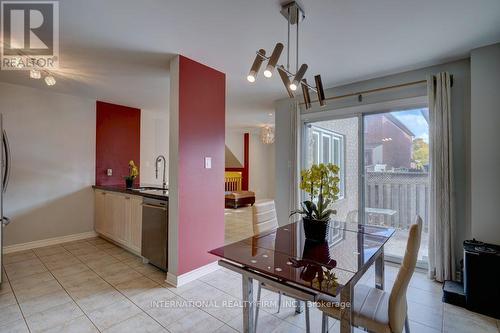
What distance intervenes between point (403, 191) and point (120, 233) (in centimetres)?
411

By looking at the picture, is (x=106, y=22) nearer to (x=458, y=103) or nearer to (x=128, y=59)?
(x=128, y=59)

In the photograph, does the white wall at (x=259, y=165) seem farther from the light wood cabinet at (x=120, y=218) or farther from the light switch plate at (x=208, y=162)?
the light switch plate at (x=208, y=162)

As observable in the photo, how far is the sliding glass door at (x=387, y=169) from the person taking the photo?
3113mm

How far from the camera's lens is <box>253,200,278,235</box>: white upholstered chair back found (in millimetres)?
2147

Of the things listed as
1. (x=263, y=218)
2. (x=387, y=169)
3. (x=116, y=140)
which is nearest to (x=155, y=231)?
(x=263, y=218)

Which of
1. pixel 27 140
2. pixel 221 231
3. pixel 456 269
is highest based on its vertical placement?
pixel 27 140

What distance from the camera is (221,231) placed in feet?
10.3

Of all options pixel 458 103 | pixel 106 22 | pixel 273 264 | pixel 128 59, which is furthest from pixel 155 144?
pixel 458 103

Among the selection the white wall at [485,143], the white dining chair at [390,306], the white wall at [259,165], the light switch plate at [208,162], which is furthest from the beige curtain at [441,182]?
the white wall at [259,165]

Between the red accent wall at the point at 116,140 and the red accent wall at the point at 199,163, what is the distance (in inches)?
101

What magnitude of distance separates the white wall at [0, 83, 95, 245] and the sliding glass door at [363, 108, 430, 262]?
15.5 feet

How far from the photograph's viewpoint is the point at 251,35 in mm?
2258

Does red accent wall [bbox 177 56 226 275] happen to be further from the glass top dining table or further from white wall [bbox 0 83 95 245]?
white wall [bbox 0 83 95 245]

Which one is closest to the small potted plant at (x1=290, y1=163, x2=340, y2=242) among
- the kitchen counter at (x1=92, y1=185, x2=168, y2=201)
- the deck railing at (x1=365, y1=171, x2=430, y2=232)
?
the kitchen counter at (x1=92, y1=185, x2=168, y2=201)
